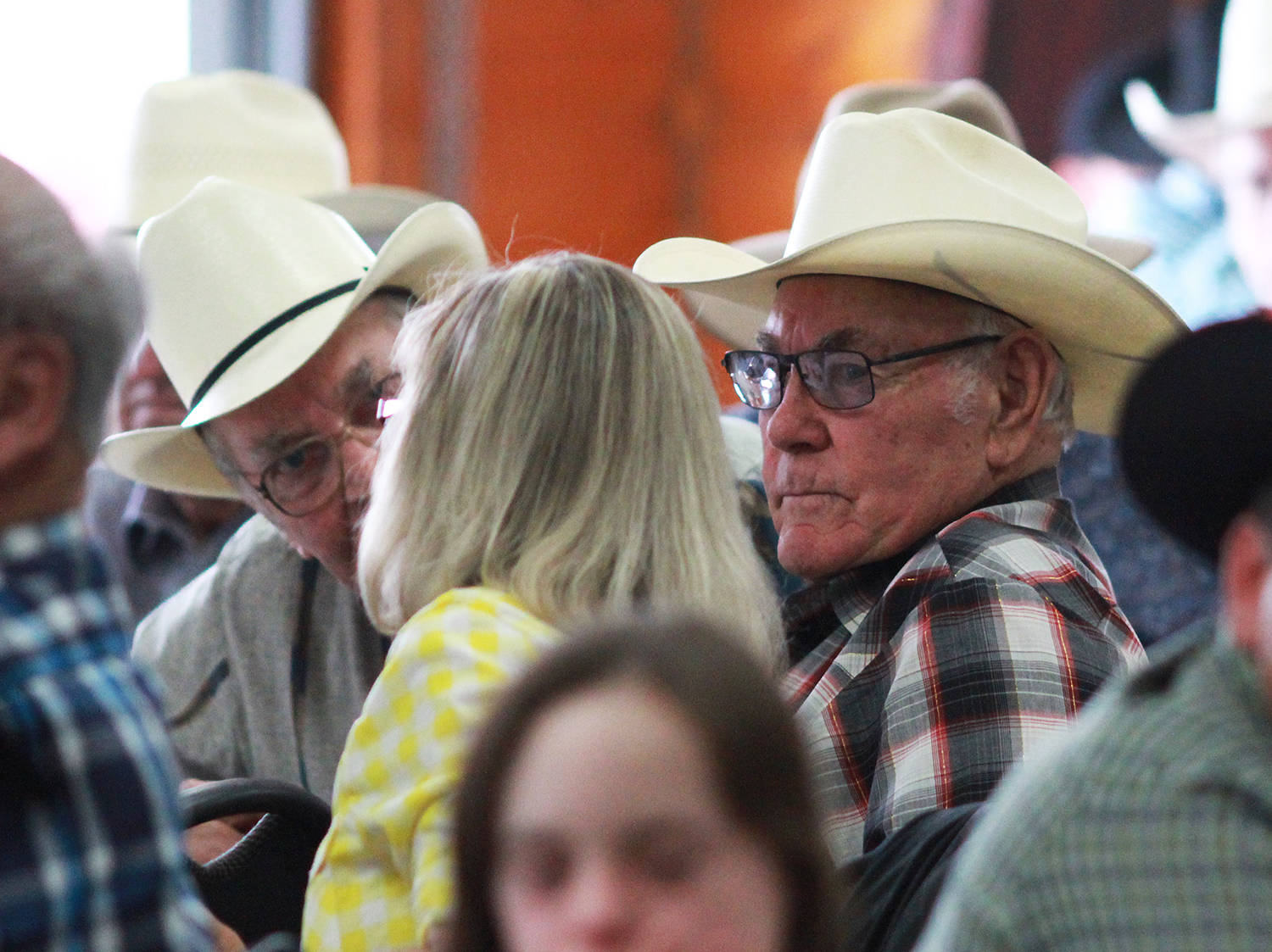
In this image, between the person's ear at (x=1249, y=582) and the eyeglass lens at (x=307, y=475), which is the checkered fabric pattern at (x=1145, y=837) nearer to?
the person's ear at (x=1249, y=582)

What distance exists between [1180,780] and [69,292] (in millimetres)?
838

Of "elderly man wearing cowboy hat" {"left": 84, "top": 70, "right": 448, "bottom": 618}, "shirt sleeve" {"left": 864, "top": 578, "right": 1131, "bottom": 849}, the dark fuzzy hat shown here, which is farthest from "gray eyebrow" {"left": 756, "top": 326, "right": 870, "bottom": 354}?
"elderly man wearing cowboy hat" {"left": 84, "top": 70, "right": 448, "bottom": 618}

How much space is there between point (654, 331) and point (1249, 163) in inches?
72.8

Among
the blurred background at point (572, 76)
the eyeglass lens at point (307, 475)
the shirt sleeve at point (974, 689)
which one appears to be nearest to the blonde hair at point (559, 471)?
the shirt sleeve at point (974, 689)

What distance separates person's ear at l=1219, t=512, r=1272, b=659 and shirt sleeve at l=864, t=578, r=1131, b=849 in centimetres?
81

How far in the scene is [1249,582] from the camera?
37.1 inches

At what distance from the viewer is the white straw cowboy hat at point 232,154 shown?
3.67 m

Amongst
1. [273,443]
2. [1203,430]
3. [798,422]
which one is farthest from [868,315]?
[1203,430]

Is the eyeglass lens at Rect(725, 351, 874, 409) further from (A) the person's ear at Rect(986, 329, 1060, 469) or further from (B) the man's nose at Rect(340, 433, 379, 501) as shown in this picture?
(B) the man's nose at Rect(340, 433, 379, 501)

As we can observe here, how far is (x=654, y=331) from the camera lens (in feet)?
5.74

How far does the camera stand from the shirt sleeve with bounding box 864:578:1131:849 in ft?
5.72

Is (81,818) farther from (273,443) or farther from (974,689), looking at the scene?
(273,443)

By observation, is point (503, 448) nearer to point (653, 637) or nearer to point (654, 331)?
point (654, 331)

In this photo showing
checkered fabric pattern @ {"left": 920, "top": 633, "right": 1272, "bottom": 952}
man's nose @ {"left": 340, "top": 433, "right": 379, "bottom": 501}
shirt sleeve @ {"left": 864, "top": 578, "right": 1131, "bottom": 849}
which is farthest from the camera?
man's nose @ {"left": 340, "top": 433, "right": 379, "bottom": 501}
